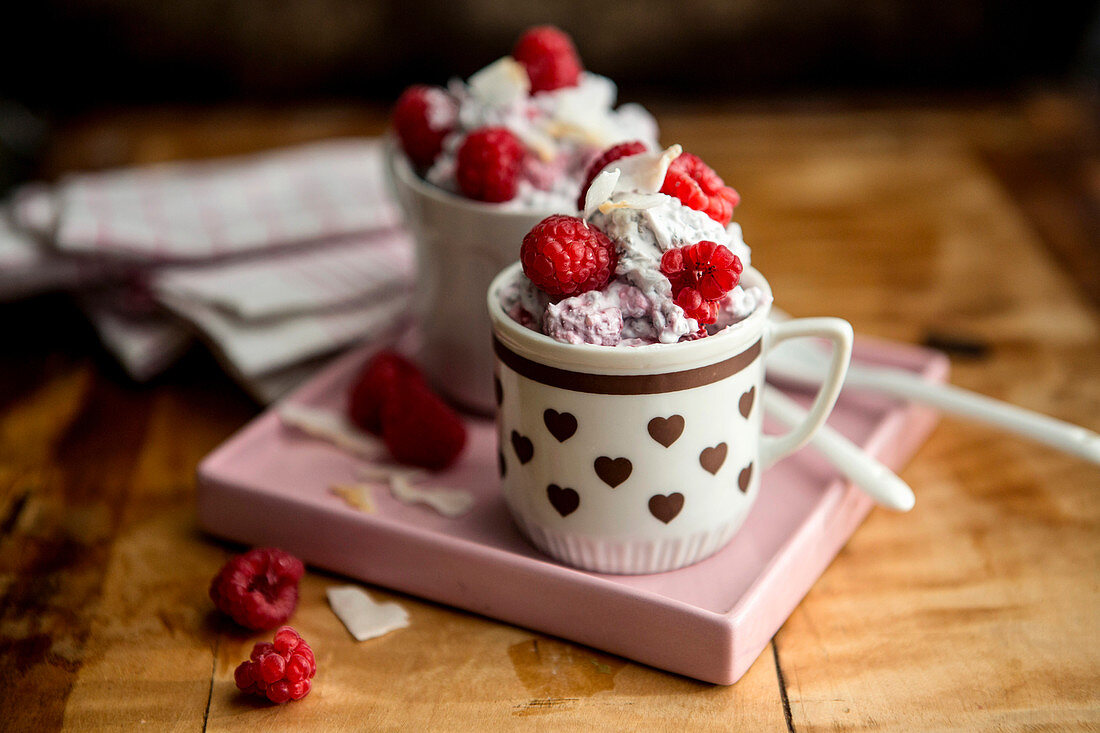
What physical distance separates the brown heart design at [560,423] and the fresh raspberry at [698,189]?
0.53ft

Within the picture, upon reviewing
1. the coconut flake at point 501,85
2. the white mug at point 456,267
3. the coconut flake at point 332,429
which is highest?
the coconut flake at point 501,85

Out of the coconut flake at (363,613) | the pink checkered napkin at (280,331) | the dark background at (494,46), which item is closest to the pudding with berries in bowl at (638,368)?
the coconut flake at (363,613)

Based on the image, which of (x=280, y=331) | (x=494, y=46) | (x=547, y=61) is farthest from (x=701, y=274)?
(x=494, y=46)

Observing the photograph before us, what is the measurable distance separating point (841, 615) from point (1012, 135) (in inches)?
46.6

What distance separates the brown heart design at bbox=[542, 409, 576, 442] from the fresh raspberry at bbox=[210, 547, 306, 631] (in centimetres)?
21

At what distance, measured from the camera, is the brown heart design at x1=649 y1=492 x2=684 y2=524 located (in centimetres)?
73

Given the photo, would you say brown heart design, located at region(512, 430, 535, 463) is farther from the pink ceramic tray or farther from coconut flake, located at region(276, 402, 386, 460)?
coconut flake, located at region(276, 402, 386, 460)

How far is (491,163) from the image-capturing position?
87 cm

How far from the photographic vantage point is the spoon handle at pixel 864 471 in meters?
0.81

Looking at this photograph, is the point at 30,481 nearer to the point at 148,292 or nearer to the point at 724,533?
the point at 148,292

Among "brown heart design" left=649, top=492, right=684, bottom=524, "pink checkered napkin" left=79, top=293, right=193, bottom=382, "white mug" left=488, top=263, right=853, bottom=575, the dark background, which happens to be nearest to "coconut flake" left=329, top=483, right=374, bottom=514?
"white mug" left=488, top=263, right=853, bottom=575

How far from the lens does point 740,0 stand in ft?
6.18

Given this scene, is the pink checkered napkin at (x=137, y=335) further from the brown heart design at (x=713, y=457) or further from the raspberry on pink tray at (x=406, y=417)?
the brown heart design at (x=713, y=457)

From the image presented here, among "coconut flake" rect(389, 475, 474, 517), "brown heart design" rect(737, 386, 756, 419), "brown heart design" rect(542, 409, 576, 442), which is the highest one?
"brown heart design" rect(737, 386, 756, 419)
